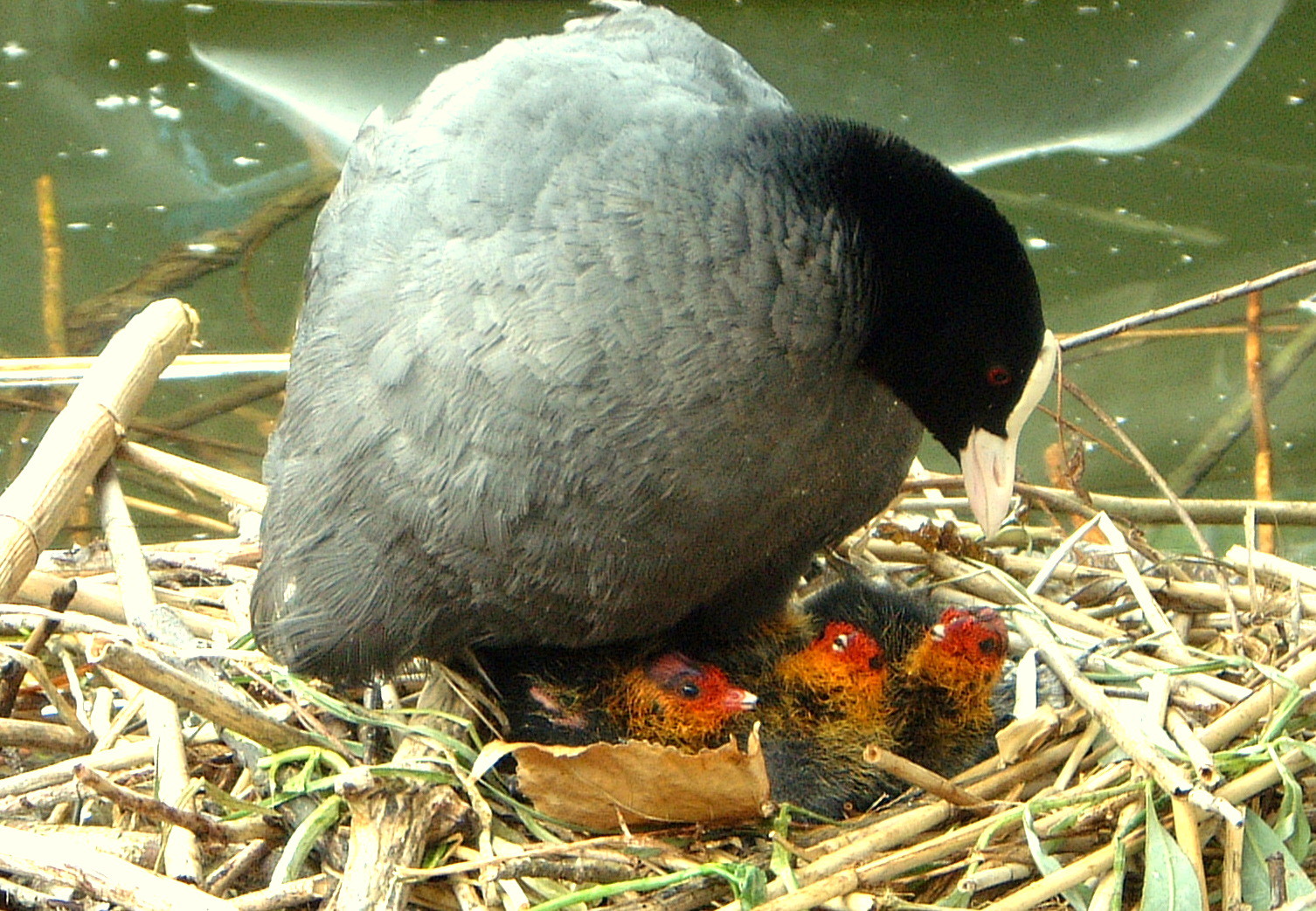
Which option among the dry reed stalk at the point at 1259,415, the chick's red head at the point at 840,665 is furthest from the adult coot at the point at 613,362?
the dry reed stalk at the point at 1259,415

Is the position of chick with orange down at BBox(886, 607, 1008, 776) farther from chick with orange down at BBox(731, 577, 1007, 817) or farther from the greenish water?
the greenish water

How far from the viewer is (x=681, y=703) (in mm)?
2256

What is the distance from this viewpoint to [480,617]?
2.25 metres

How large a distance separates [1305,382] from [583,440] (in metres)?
2.98

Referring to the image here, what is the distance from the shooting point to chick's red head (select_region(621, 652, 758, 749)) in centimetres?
225

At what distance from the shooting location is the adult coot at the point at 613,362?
6.68ft

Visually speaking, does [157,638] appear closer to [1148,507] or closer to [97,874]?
[97,874]

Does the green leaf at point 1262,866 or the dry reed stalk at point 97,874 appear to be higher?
the green leaf at point 1262,866

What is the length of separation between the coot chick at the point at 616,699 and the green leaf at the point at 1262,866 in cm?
68

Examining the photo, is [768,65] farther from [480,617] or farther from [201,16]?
[480,617]

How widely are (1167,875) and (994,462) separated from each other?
2.22 ft

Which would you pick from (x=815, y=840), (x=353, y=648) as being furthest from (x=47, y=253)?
(x=815, y=840)

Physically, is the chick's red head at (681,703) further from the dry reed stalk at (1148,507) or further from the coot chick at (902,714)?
the dry reed stalk at (1148,507)

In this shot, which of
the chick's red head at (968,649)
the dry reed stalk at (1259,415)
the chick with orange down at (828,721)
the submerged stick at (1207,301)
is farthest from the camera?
the dry reed stalk at (1259,415)
